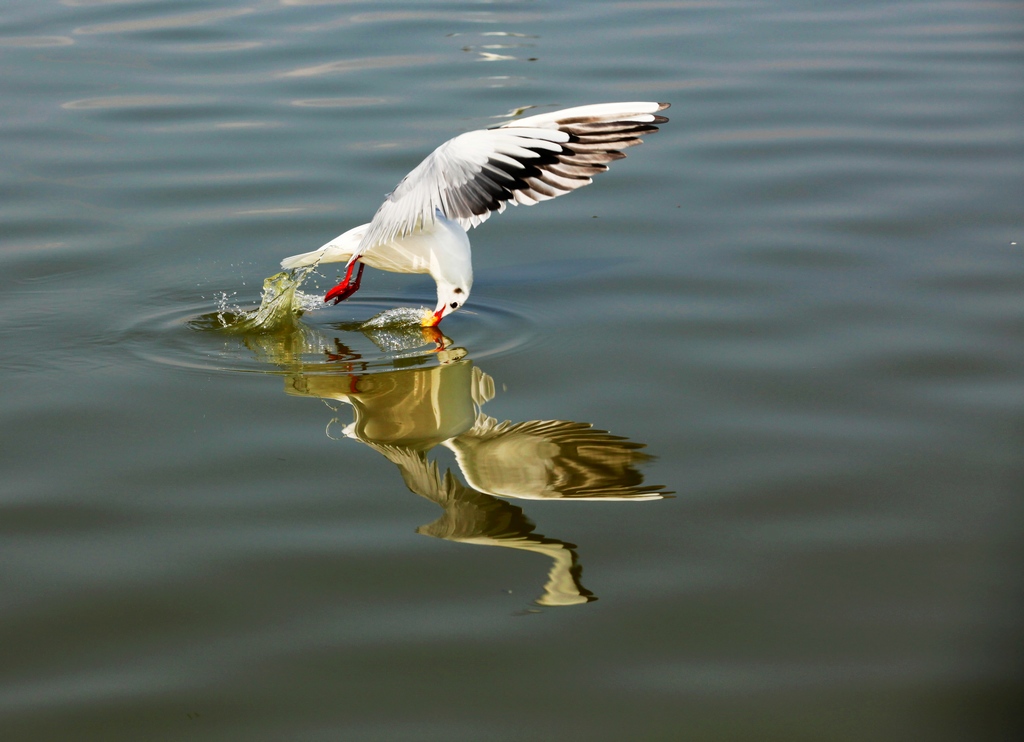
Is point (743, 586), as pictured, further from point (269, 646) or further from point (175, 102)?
point (175, 102)

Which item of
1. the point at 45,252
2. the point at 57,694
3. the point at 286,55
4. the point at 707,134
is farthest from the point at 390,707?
the point at 286,55

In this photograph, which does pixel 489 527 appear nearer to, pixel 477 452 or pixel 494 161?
pixel 477 452

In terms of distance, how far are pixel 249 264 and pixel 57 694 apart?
388 cm

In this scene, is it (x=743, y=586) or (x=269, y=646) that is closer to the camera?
(x=269, y=646)

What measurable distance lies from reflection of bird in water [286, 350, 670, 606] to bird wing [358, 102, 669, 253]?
2.21 feet

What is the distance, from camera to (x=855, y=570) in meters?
3.85

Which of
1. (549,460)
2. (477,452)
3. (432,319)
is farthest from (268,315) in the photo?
(549,460)

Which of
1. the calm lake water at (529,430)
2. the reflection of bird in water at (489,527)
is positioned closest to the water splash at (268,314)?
the calm lake water at (529,430)

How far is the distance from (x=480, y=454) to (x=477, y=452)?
0.09ft

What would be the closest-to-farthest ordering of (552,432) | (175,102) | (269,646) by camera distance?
(269,646)
(552,432)
(175,102)

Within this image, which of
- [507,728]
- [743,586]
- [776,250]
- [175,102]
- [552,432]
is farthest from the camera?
[175,102]

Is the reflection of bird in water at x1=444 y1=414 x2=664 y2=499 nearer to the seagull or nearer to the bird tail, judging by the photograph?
the seagull

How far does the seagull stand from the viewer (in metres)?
5.44

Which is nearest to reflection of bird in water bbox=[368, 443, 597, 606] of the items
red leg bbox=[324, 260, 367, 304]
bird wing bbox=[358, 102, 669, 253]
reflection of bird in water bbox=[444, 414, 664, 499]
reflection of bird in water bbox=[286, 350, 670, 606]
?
reflection of bird in water bbox=[286, 350, 670, 606]
